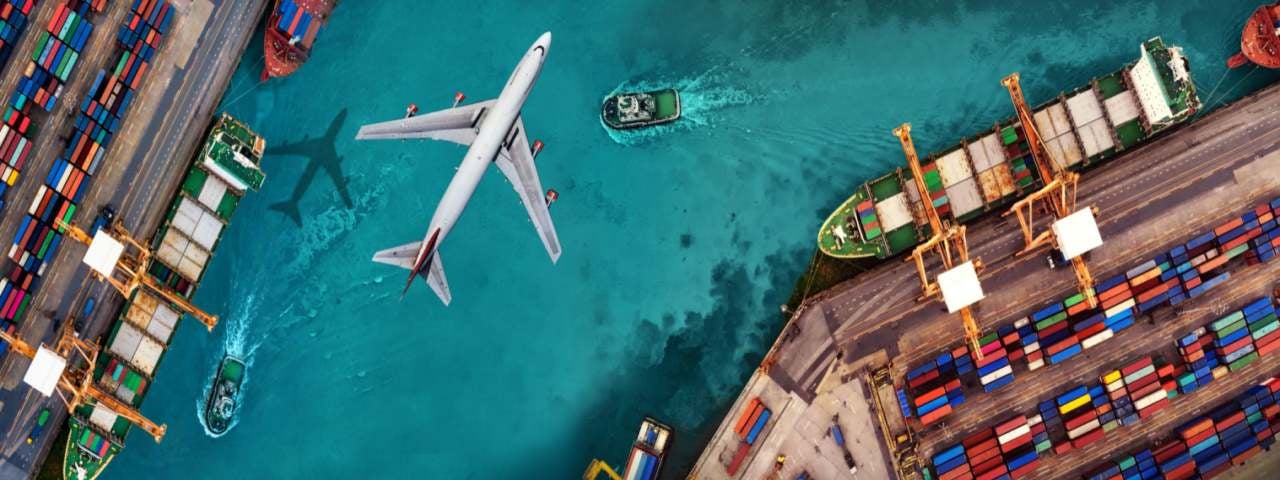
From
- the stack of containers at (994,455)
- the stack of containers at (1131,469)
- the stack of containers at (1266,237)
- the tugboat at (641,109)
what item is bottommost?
the stack of containers at (1131,469)

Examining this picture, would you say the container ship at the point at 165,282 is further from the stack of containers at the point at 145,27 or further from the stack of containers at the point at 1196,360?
the stack of containers at the point at 1196,360

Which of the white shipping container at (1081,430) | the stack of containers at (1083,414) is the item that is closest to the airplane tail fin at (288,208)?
the stack of containers at (1083,414)

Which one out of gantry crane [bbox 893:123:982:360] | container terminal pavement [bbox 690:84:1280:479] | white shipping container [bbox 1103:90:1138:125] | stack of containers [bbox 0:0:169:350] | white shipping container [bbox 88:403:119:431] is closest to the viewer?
gantry crane [bbox 893:123:982:360]

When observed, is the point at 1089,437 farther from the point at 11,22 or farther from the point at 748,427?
the point at 11,22

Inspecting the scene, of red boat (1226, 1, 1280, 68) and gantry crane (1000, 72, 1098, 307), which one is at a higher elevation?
red boat (1226, 1, 1280, 68)

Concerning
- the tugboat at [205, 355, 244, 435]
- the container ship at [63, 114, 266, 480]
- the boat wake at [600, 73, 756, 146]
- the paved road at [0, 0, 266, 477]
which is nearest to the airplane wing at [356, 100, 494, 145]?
the boat wake at [600, 73, 756, 146]

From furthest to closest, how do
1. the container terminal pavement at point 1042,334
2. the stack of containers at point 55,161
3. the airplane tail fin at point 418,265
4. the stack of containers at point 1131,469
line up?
the stack of containers at point 55,161 → the container terminal pavement at point 1042,334 → the stack of containers at point 1131,469 → the airplane tail fin at point 418,265

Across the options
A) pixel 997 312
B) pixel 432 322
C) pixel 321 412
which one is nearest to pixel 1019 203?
pixel 997 312

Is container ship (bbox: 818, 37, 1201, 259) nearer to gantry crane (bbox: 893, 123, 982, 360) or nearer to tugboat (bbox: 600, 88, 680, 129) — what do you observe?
gantry crane (bbox: 893, 123, 982, 360)
